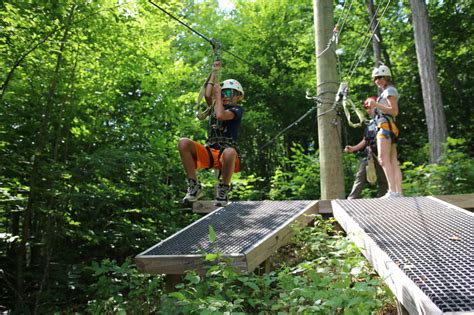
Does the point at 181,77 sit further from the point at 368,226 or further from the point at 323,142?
the point at 368,226

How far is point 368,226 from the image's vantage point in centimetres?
356

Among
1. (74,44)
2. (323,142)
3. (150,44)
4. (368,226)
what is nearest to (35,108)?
(74,44)

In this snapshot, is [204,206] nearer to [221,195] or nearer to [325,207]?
[325,207]

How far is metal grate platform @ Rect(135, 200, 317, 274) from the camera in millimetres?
3967

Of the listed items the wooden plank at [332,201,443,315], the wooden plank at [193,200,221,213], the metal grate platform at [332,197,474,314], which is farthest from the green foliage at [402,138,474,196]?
the wooden plank at [332,201,443,315]

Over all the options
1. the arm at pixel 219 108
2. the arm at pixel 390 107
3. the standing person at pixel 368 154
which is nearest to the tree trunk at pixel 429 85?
the standing person at pixel 368 154

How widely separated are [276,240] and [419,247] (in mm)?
1740

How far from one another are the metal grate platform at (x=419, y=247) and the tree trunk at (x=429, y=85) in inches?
187

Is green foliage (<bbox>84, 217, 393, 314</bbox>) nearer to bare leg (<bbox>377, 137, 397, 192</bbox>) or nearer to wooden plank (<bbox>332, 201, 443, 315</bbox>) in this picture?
wooden plank (<bbox>332, 201, 443, 315</bbox>)

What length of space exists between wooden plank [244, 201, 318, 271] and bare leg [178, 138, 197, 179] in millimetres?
936

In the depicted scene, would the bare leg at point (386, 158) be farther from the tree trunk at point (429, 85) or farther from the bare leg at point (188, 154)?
the tree trunk at point (429, 85)

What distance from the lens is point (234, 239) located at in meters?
4.32

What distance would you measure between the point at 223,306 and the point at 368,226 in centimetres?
134

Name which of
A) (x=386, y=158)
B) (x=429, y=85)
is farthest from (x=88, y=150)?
(x=429, y=85)
